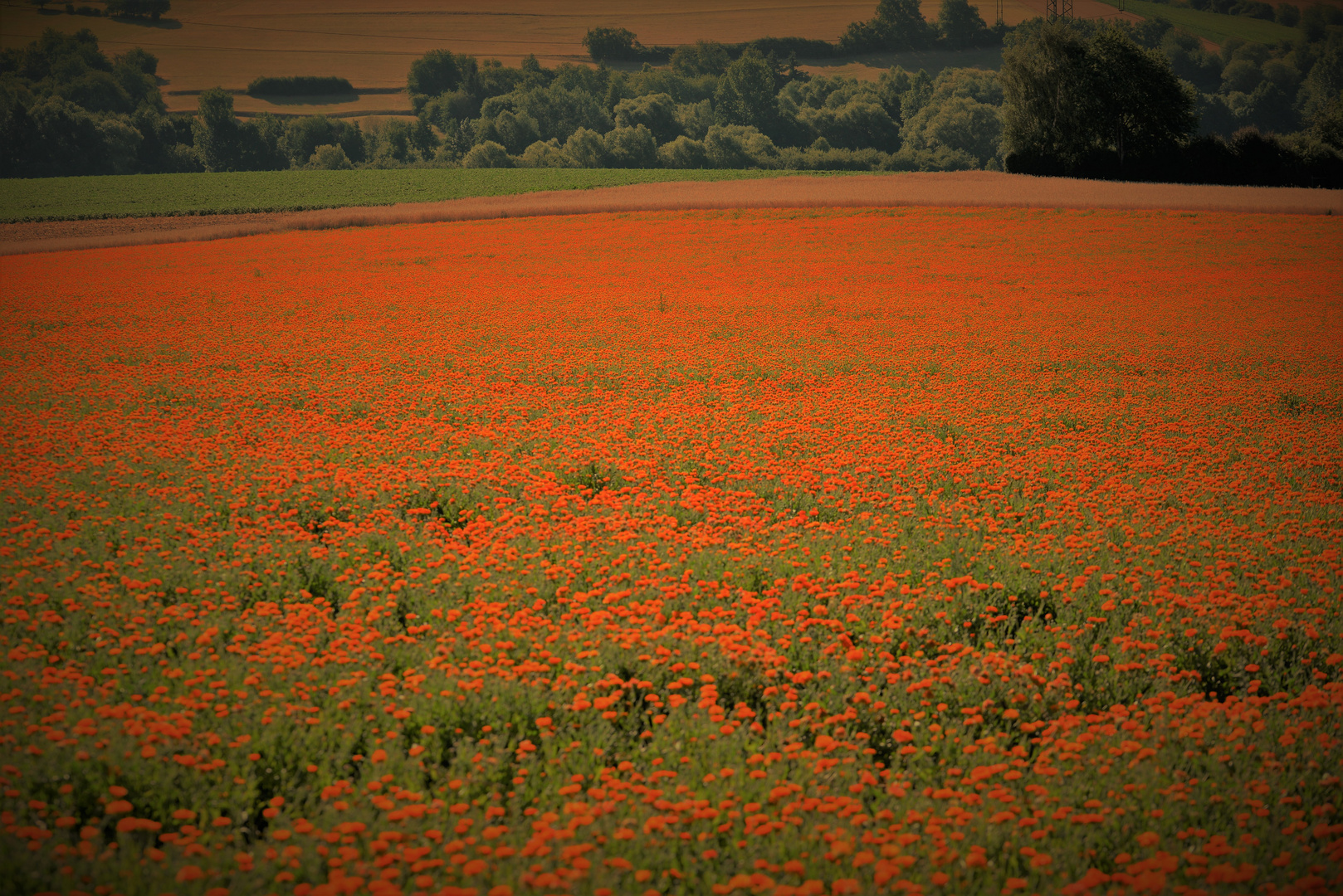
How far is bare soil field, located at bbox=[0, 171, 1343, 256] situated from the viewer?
127ft

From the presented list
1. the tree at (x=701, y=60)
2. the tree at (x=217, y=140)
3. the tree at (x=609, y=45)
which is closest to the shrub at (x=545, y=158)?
the tree at (x=217, y=140)

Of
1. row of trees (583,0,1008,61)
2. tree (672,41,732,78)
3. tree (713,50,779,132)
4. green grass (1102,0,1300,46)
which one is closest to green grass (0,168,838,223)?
tree (713,50,779,132)

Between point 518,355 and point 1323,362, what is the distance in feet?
47.1

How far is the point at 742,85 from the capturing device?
13100 centimetres

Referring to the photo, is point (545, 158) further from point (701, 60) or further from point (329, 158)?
point (701, 60)

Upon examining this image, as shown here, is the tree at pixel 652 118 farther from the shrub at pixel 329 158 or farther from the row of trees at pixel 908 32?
the row of trees at pixel 908 32

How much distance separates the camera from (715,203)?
149 feet

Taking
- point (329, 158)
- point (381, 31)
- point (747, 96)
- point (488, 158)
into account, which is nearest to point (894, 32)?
point (747, 96)

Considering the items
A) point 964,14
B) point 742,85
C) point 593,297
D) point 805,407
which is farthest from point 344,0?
point 805,407

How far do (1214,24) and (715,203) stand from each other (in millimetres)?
173023

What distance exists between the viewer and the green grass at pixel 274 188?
55500 mm

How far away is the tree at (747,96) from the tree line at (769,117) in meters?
0.27

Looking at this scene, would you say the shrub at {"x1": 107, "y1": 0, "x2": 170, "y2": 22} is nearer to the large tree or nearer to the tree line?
the tree line

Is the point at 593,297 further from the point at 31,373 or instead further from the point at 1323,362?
the point at 1323,362
